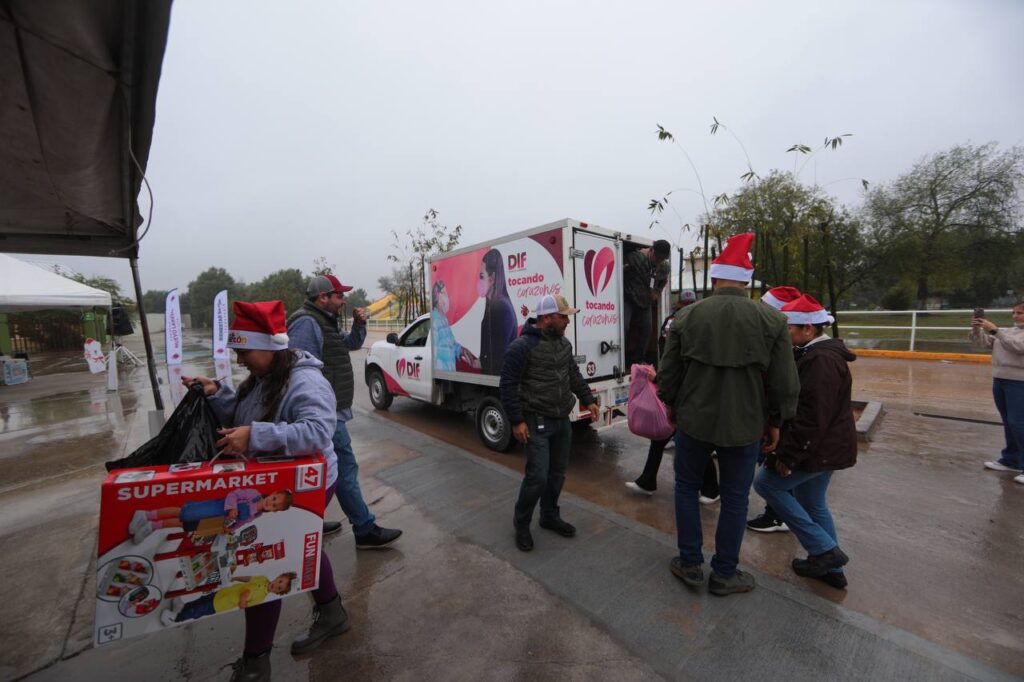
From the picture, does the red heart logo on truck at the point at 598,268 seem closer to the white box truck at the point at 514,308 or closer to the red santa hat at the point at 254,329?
the white box truck at the point at 514,308

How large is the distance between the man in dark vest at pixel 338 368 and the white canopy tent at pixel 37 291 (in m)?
10.8

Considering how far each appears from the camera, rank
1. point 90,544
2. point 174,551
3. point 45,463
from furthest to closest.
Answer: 1. point 45,463
2. point 90,544
3. point 174,551

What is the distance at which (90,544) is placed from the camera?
318 centimetres

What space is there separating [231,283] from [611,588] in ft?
288

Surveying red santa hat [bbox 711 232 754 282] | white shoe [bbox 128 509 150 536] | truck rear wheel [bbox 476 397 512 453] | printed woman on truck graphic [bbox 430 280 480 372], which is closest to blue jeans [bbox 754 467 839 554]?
red santa hat [bbox 711 232 754 282]

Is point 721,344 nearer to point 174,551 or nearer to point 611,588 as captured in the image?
point 611,588

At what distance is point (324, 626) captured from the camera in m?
2.16

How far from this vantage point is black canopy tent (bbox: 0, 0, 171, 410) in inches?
58.9

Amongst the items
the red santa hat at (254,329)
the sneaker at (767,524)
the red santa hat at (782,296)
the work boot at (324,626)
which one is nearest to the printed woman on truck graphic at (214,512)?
the red santa hat at (254,329)

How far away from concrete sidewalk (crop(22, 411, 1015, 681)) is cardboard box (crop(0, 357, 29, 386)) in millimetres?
13903

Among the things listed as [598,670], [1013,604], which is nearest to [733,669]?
[598,670]

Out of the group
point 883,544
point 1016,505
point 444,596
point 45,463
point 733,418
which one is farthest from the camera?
point 45,463

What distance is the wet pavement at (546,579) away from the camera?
207cm

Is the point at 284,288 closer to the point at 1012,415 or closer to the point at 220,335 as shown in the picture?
the point at 220,335
